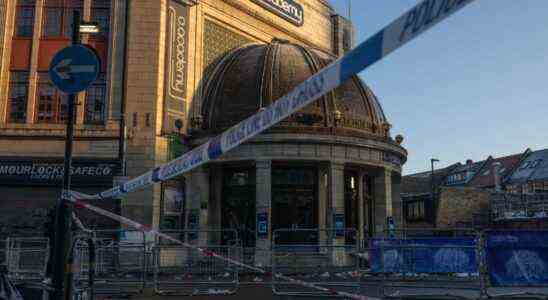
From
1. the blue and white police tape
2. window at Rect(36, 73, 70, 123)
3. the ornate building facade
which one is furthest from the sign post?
window at Rect(36, 73, 70, 123)

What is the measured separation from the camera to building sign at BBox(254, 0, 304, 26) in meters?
33.8

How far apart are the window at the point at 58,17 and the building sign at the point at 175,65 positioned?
428cm

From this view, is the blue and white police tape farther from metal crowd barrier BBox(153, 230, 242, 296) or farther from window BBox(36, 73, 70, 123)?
window BBox(36, 73, 70, 123)

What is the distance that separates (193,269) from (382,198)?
572 inches

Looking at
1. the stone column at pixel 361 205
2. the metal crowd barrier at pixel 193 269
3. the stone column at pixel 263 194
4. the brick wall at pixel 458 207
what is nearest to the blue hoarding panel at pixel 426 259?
the metal crowd barrier at pixel 193 269

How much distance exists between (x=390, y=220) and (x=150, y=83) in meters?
14.7

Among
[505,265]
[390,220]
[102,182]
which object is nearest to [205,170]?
[102,182]

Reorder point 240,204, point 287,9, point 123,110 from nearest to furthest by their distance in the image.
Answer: point 123,110 < point 240,204 < point 287,9

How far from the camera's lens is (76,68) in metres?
10.0

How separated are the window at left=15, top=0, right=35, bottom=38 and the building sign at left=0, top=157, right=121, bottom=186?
19.6 ft

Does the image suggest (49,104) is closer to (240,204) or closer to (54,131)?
(54,131)

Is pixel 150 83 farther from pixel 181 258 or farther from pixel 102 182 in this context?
pixel 181 258

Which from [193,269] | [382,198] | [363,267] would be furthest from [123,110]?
[382,198]

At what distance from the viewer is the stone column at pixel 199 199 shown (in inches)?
1073
